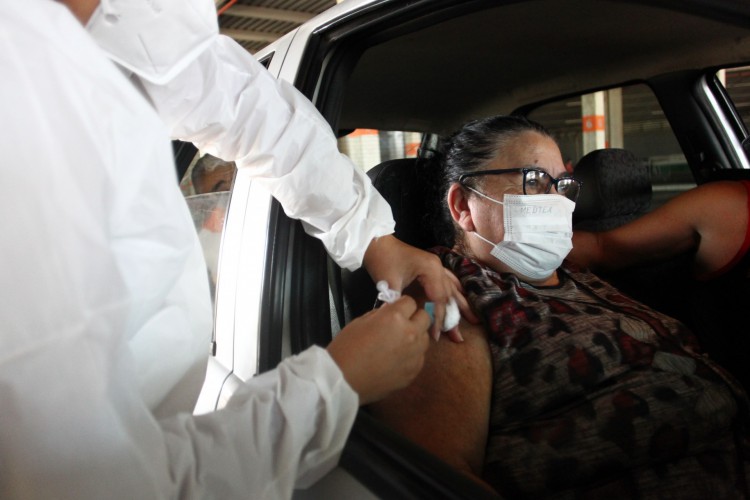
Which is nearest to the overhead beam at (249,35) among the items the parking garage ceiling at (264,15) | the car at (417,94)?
the parking garage ceiling at (264,15)

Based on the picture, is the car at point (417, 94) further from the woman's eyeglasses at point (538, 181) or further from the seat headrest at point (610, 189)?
the woman's eyeglasses at point (538, 181)

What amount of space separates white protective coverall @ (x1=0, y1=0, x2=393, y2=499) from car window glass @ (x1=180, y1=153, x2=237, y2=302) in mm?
732

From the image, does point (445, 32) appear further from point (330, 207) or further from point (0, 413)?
point (0, 413)

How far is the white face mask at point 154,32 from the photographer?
2.99 ft

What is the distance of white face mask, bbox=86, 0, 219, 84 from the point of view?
913mm

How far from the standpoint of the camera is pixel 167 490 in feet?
2.13

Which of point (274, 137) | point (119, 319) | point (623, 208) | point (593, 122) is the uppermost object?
point (274, 137)

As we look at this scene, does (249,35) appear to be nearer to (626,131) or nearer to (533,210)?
(626,131)

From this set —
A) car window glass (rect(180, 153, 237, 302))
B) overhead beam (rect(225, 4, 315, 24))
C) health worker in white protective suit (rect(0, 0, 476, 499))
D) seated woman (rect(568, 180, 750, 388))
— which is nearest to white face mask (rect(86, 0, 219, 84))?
health worker in white protective suit (rect(0, 0, 476, 499))

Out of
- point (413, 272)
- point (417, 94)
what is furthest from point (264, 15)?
point (413, 272)

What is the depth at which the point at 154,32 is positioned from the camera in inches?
38.5

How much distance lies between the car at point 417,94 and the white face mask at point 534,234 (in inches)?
17.1

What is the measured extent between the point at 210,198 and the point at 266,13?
467cm

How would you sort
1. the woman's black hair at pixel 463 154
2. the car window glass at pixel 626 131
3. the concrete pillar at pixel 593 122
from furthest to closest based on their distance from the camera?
the concrete pillar at pixel 593 122, the car window glass at pixel 626 131, the woman's black hair at pixel 463 154
